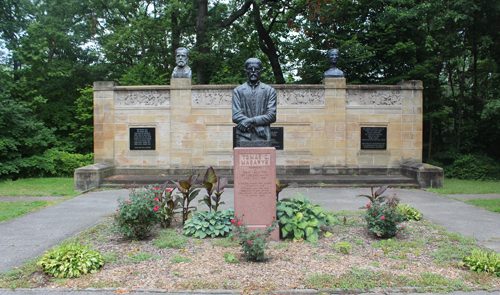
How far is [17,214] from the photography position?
778 cm

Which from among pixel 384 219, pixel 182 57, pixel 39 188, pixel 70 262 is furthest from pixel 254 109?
pixel 39 188

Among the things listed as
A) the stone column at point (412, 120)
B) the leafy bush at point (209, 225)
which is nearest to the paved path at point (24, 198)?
the leafy bush at point (209, 225)

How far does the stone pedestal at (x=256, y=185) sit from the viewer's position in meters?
5.95

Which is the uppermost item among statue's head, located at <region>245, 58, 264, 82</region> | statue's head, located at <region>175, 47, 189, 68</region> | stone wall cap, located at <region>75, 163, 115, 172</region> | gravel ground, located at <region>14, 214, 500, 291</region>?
statue's head, located at <region>175, 47, 189, 68</region>

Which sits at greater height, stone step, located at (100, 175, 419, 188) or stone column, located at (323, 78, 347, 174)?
stone column, located at (323, 78, 347, 174)

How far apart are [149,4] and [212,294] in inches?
896

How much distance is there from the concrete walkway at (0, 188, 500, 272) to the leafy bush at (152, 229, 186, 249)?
5.72ft

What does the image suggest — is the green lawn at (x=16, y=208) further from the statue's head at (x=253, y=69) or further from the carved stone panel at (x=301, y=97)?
the carved stone panel at (x=301, y=97)

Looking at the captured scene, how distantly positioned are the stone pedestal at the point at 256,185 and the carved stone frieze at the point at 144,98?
8.37 metres

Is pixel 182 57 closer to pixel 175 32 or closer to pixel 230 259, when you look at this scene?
pixel 175 32

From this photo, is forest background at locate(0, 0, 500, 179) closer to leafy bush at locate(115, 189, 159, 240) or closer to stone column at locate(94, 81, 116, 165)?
stone column at locate(94, 81, 116, 165)

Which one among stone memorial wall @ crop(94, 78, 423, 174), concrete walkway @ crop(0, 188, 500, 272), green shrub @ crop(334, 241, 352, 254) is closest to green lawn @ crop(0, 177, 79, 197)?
concrete walkway @ crop(0, 188, 500, 272)

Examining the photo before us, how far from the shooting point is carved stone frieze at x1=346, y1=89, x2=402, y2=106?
13.5 meters

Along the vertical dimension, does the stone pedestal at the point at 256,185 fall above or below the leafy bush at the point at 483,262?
above
